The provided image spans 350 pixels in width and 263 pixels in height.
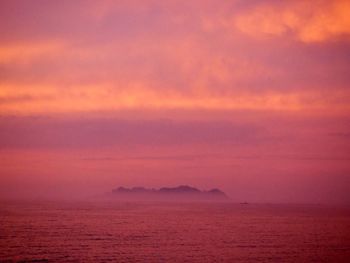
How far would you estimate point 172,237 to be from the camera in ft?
202

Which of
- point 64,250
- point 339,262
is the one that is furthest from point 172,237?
point 339,262

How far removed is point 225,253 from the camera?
48.6 metres

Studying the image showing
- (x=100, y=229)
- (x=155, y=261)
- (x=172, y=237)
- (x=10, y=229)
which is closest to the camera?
(x=155, y=261)

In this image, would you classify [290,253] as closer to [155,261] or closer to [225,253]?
[225,253]

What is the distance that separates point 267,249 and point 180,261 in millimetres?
12769

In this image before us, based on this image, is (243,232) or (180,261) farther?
(243,232)

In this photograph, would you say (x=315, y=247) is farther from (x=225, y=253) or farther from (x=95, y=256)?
(x=95, y=256)

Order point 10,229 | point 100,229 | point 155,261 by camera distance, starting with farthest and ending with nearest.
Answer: point 100,229
point 10,229
point 155,261

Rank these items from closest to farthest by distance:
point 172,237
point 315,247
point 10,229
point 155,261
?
point 155,261, point 315,247, point 172,237, point 10,229

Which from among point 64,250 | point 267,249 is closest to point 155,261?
point 64,250

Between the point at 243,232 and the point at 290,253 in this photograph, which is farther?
the point at 243,232

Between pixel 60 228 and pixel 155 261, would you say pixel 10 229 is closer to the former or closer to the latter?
pixel 60 228

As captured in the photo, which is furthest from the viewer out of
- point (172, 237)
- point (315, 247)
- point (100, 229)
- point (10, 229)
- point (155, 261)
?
point (100, 229)

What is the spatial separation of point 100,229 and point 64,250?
23.0 meters
